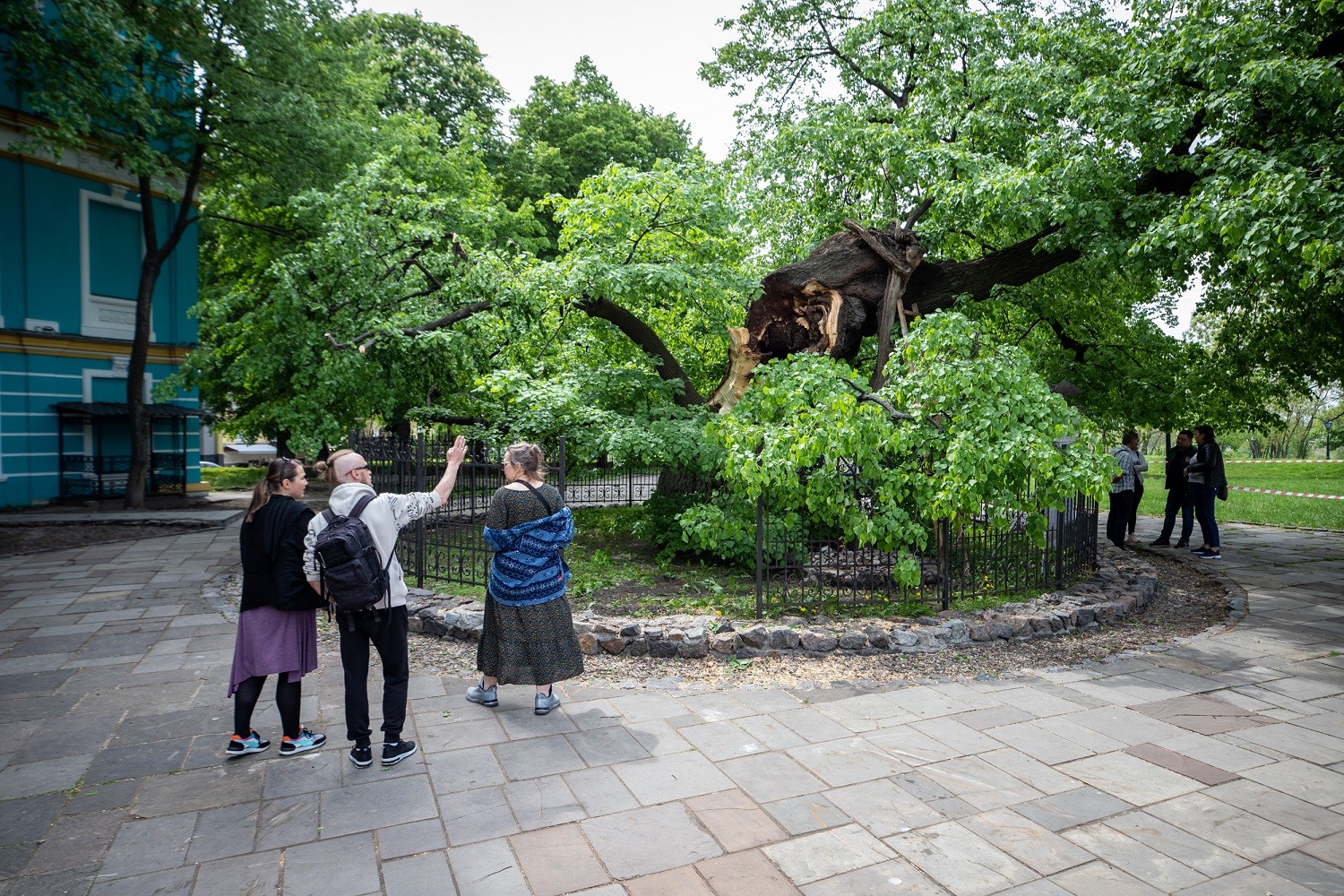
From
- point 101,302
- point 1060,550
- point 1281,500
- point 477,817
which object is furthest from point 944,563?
point 101,302

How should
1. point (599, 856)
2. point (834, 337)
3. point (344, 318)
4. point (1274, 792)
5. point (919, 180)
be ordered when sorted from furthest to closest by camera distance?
point (344, 318), point (919, 180), point (834, 337), point (1274, 792), point (599, 856)

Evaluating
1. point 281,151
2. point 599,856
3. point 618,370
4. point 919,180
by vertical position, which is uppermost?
point 281,151

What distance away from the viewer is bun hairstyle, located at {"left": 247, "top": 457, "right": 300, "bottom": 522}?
13.9ft

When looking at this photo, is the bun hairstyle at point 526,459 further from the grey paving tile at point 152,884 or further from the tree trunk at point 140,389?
the tree trunk at point 140,389

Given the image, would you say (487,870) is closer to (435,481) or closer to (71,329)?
(435,481)

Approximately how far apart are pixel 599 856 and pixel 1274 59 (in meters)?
9.54

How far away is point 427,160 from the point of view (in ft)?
61.4

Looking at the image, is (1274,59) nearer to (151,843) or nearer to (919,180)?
(919,180)

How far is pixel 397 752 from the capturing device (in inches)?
172

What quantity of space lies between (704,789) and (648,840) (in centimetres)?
57

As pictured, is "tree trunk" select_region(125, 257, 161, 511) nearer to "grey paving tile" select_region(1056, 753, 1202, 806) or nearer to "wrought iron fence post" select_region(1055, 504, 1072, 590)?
"wrought iron fence post" select_region(1055, 504, 1072, 590)

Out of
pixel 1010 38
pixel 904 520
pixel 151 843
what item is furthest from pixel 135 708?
pixel 1010 38

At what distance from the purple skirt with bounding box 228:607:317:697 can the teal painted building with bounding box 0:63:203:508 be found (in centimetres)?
1526

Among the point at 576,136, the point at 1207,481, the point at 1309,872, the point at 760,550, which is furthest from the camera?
the point at 576,136
